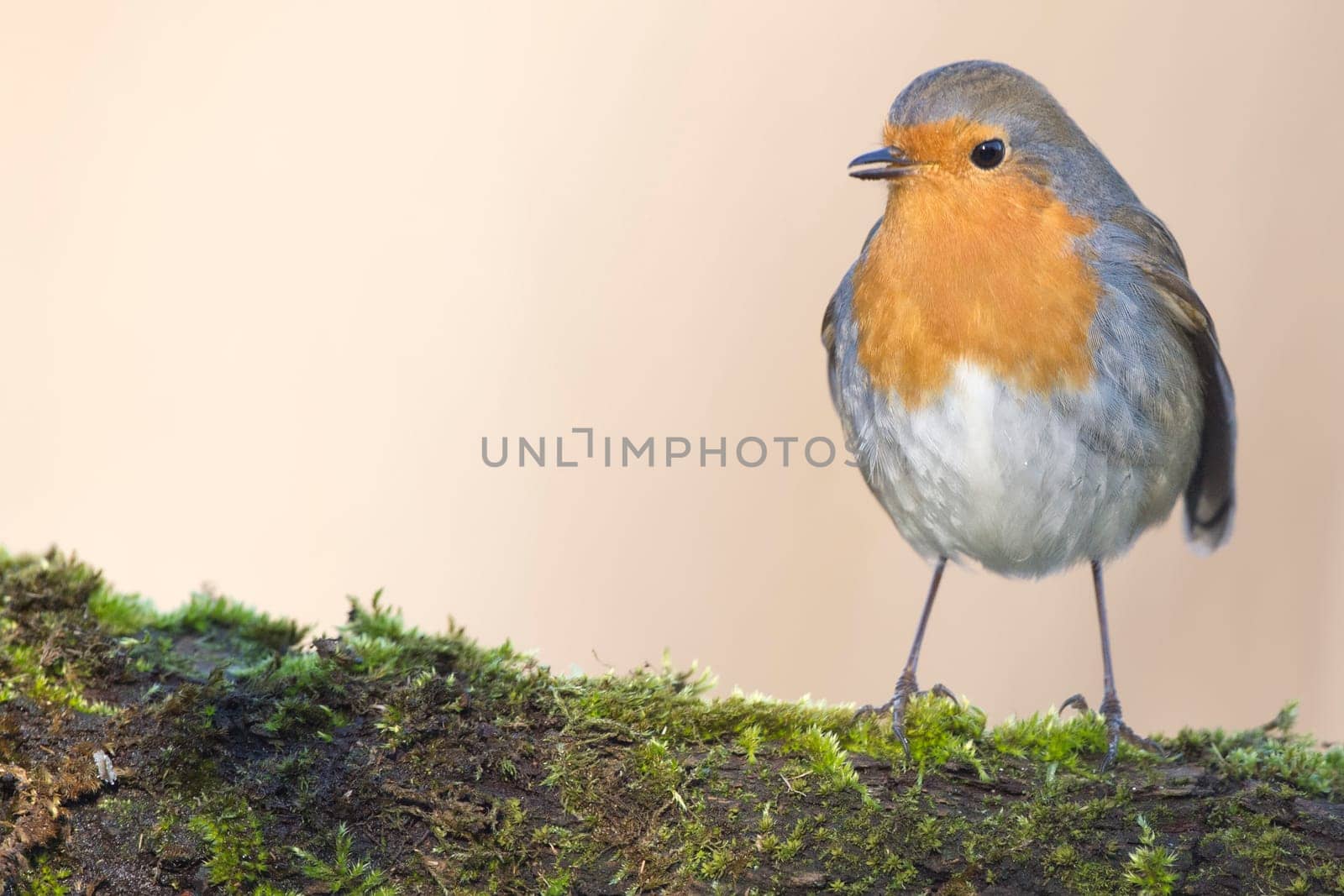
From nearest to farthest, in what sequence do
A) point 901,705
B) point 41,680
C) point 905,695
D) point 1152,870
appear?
point 1152,870 < point 41,680 < point 901,705 < point 905,695

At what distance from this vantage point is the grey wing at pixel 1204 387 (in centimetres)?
312

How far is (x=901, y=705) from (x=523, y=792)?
2.96 feet

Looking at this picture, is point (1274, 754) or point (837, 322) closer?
point (1274, 754)

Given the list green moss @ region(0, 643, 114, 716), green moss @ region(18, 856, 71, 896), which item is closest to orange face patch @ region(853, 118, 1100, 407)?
green moss @ region(0, 643, 114, 716)

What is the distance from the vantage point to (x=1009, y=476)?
2.98 m

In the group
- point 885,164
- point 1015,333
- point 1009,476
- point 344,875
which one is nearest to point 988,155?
point 885,164

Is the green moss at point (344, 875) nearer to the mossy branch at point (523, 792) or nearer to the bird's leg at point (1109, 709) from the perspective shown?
the mossy branch at point (523, 792)

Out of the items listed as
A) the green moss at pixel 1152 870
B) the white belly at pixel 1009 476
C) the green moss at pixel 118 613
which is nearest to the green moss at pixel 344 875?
the green moss at pixel 118 613

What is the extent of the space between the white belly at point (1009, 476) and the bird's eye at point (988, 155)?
1.79 ft

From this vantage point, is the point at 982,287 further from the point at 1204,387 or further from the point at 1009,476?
the point at 1204,387

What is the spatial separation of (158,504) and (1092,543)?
4.59 meters

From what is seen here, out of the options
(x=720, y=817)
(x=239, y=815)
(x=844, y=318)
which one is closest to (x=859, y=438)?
(x=844, y=318)

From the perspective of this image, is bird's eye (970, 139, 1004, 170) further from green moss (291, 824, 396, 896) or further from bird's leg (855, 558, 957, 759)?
green moss (291, 824, 396, 896)

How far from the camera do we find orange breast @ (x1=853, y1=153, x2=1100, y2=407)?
289 cm
